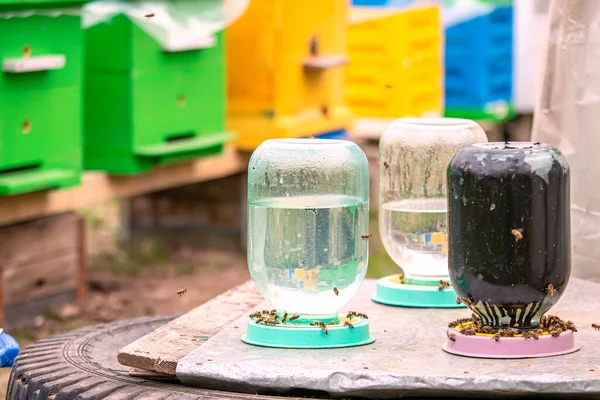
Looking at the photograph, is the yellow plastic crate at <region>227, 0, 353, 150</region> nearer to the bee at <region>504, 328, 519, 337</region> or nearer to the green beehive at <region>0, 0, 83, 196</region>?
the green beehive at <region>0, 0, 83, 196</region>

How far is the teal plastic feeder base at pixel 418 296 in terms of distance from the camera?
2412 millimetres

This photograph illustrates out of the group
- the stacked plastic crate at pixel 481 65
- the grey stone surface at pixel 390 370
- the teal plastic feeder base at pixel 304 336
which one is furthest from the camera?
the stacked plastic crate at pixel 481 65

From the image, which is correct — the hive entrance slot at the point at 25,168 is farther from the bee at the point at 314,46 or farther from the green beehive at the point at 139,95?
the bee at the point at 314,46

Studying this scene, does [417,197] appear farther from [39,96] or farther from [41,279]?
[41,279]

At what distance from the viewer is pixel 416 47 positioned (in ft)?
20.2

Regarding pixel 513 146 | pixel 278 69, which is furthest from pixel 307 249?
pixel 278 69

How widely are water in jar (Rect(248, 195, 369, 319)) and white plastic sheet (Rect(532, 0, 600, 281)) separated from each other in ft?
2.44

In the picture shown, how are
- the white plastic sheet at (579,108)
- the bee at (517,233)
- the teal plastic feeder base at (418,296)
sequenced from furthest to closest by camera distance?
the white plastic sheet at (579,108) → the teal plastic feeder base at (418,296) → the bee at (517,233)

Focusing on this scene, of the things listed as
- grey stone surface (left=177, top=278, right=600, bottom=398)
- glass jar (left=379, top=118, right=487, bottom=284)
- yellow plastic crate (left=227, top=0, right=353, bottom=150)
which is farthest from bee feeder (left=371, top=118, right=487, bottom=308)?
yellow plastic crate (left=227, top=0, right=353, bottom=150)

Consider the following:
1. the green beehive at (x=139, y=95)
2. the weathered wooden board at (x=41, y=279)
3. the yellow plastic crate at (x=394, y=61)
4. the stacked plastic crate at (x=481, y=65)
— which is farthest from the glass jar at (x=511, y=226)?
the stacked plastic crate at (x=481, y=65)

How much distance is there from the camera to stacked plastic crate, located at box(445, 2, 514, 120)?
21.5 ft

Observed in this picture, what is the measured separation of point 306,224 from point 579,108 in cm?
88

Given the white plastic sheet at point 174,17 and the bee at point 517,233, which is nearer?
the bee at point 517,233

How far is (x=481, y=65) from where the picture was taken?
655cm
